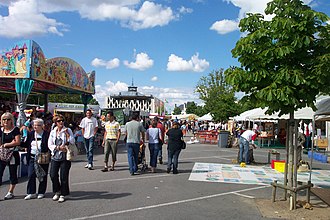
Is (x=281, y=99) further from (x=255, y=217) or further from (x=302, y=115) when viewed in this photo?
(x=302, y=115)

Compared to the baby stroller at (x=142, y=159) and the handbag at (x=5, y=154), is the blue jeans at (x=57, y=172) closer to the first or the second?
the handbag at (x=5, y=154)

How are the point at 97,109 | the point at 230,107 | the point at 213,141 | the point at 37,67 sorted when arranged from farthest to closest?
1. the point at 97,109
2. the point at 230,107
3. the point at 213,141
4. the point at 37,67

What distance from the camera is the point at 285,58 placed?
6387mm

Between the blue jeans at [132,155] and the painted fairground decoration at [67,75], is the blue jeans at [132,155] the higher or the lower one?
the lower one

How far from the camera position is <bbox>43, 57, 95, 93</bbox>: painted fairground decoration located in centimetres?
1607

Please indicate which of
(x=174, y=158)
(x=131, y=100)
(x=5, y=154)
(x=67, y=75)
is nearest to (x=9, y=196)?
(x=5, y=154)

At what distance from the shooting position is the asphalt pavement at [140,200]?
573cm

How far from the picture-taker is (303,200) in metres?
7.16

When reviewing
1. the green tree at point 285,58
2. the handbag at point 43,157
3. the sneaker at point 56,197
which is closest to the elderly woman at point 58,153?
the sneaker at point 56,197

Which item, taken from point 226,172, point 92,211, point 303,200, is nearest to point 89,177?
point 92,211

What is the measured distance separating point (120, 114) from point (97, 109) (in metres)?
7.75

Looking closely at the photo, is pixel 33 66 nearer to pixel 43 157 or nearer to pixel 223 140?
pixel 43 157

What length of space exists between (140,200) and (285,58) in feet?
13.3

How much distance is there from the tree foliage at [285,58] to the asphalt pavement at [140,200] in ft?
7.26
